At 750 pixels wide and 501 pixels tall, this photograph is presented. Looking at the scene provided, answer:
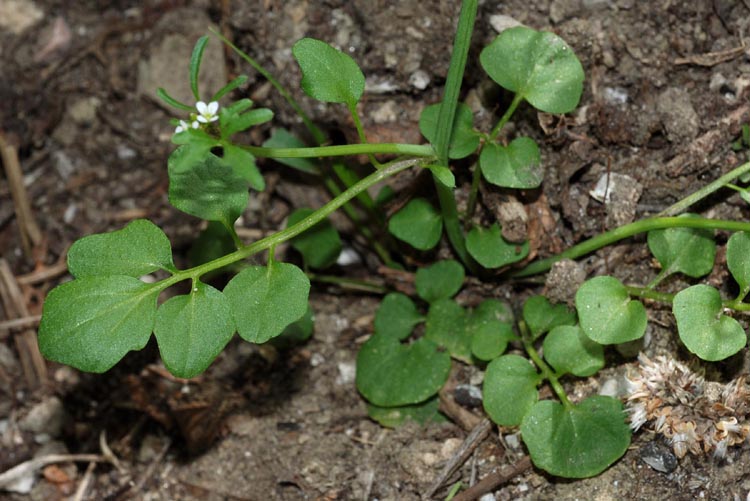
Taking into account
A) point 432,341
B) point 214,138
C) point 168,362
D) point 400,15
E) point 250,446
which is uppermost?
point 214,138

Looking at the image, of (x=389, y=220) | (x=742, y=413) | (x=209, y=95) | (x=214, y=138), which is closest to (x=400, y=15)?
(x=389, y=220)

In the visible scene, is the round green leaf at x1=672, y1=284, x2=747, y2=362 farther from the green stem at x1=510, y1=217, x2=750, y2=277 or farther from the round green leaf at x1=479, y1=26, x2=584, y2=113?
the round green leaf at x1=479, y1=26, x2=584, y2=113

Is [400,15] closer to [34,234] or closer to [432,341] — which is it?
[432,341]

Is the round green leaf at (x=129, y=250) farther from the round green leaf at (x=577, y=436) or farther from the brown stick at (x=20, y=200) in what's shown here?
the brown stick at (x=20, y=200)

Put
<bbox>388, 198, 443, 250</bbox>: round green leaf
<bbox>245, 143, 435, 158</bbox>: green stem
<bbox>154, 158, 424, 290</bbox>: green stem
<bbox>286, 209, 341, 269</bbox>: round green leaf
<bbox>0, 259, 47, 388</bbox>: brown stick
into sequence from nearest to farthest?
<bbox>245, 143, 435, 158</bbox>: green stem, <bbox>154, 158, 424, 290</bbox>: green stem, <bbox>388, 198, 443, 250</bbox>: round green leaf, <bbox>286, 209, 341, 269</bbox>: round green leaf, <bbox>0, 259, 47, 388</bbox>: brown stick

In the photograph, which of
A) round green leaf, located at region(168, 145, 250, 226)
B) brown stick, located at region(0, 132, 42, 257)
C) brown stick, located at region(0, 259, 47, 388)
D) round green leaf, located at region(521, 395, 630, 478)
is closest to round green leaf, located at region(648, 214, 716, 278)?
round green leaf, located at region(521, 395, 630, 478)

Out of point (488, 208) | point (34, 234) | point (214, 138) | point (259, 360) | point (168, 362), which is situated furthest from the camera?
point (34, 234)
